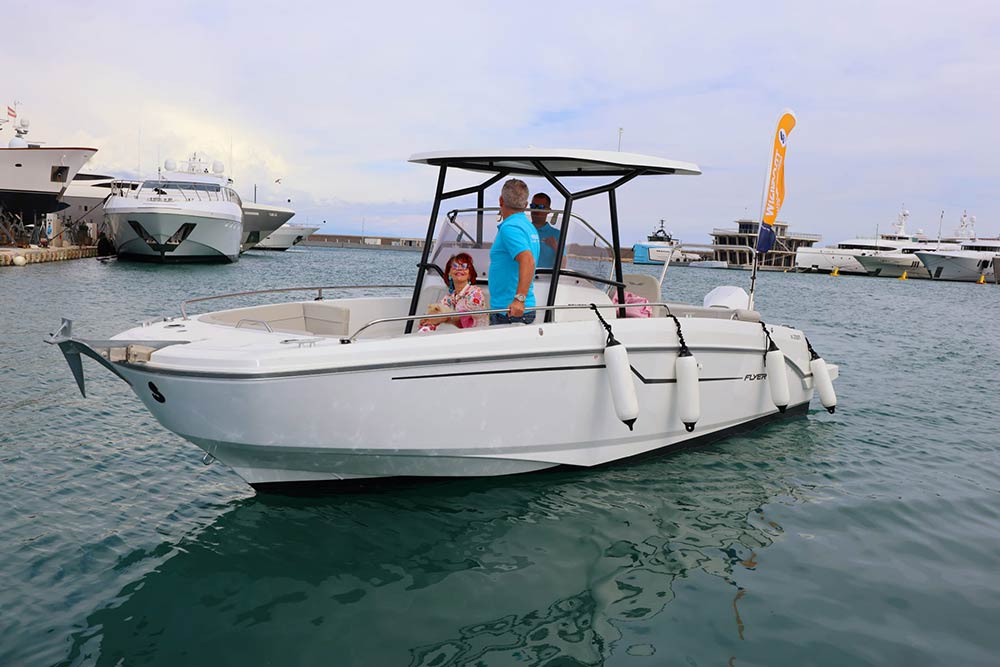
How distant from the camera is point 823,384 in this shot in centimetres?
859

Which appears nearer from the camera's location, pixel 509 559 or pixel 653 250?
pixel 509 559

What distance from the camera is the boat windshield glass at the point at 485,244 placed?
669 cm

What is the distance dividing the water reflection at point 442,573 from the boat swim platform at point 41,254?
100 ft

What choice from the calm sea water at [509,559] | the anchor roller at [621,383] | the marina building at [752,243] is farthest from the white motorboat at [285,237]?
the anchor roller at [621,383]

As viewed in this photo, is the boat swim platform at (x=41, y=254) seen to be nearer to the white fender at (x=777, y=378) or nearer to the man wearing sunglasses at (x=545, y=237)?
the man wearing sunglasses at (x=545, y=237)

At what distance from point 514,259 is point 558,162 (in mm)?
1362

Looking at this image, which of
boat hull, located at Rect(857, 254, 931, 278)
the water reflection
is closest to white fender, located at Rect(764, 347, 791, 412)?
the water reflection

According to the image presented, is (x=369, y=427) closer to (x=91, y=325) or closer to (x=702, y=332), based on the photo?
(x=702, y=332)

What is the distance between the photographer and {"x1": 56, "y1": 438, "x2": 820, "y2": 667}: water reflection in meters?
3.80

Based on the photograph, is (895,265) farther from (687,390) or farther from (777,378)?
(687,390)

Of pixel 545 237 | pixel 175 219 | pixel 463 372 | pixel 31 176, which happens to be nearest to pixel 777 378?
pixel 545 237

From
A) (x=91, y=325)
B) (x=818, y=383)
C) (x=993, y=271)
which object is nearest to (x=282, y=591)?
→ (x=818, y=383)

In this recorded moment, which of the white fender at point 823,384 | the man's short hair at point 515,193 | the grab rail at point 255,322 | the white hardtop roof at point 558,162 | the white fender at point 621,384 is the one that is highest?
the white hardtop roof at point 558,162

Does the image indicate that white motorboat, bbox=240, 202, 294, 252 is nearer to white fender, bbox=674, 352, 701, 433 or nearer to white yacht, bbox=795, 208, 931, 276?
Answer: white fender, bbox=674, 352, 701, 433
